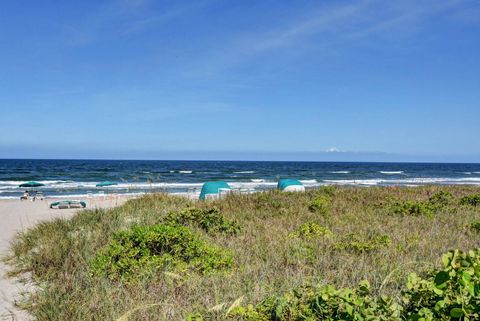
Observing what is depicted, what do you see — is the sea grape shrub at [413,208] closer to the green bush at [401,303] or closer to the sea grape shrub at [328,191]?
the sea grape shrub at [328,191]

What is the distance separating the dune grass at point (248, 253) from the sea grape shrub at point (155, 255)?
9 centimetres

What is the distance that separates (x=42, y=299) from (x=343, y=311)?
3.78m

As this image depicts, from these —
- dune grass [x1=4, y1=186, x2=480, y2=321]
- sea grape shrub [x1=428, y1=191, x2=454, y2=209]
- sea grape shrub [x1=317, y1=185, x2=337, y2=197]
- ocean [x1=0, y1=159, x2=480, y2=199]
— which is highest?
sea grape shrub [x1=317, y1=185, x2=337, y2=197]

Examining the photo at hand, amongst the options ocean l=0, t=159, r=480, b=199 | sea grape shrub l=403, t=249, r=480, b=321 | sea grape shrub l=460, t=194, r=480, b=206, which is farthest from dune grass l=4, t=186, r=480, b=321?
ocean l=0, t=159, r=480, b=199

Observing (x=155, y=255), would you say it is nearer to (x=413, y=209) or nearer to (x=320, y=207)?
(x=320, y=207)

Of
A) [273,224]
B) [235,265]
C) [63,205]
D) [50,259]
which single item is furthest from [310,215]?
[63,205]

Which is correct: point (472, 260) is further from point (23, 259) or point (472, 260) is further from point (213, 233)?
point (23, 259)

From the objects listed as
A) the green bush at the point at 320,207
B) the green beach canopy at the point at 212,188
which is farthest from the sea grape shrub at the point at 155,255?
the green beach canopy at the point at 212,188

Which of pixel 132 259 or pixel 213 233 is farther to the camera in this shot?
Result: pixel 213 233

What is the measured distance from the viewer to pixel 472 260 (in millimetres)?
2717

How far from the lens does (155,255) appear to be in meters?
5.97

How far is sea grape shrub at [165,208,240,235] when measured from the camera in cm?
844

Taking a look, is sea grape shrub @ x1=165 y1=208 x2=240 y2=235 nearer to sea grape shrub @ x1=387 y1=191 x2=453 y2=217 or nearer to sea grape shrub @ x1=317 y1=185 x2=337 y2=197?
sea grape shrub @ x1=387 y1=191 x2=453 y2=217

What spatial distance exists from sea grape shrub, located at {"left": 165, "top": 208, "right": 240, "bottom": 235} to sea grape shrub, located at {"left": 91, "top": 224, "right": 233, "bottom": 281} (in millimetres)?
1754
